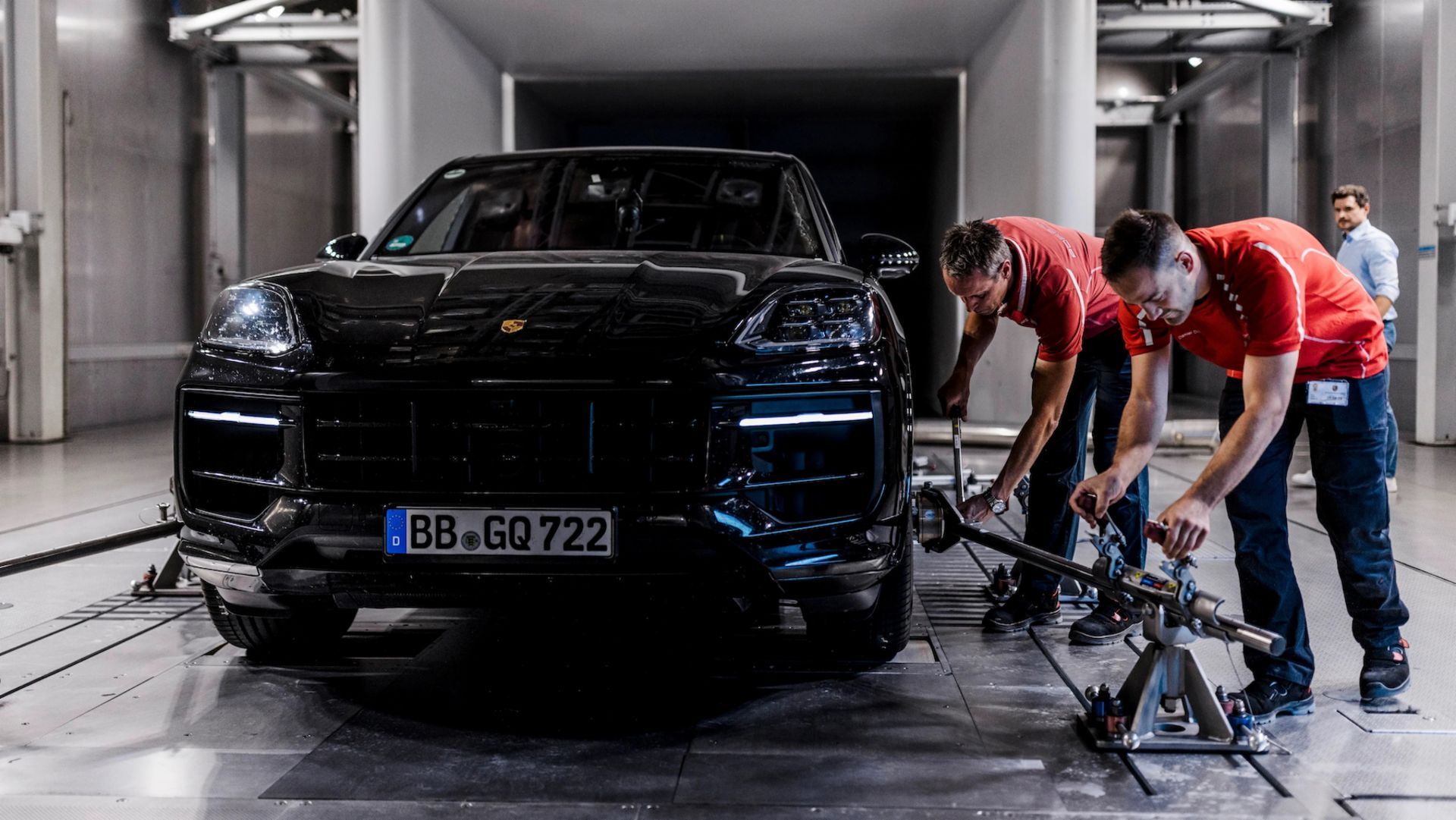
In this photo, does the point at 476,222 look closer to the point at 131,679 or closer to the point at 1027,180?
the point at 131,679

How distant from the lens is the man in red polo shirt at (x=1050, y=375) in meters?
2.98

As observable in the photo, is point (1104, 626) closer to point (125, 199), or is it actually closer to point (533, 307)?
point (533, 307)

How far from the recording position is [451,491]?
2.25 metres

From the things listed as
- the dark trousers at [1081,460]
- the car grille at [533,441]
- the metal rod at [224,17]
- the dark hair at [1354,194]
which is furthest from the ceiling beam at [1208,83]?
the car grille at [533,441]

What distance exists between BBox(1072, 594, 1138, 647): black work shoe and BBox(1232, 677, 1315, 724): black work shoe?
2.09 ft

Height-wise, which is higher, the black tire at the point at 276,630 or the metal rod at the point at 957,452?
the metal rod at the point at 957,452

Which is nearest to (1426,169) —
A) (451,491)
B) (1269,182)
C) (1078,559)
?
(1269,182)

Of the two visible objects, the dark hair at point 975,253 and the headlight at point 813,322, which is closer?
the headlight at point 813,322

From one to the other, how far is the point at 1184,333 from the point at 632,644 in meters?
1.65

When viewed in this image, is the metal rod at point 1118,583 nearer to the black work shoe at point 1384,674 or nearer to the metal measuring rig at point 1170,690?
the metal measuring rig at point 1170,690

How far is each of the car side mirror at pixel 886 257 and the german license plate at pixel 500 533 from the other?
1.24m

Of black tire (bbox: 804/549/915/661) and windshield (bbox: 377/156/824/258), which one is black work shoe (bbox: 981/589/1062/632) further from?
windshield (bbox: 377/156/824/258)

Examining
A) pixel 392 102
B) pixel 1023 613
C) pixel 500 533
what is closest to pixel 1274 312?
pixel 1023 613

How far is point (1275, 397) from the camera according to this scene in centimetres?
226
